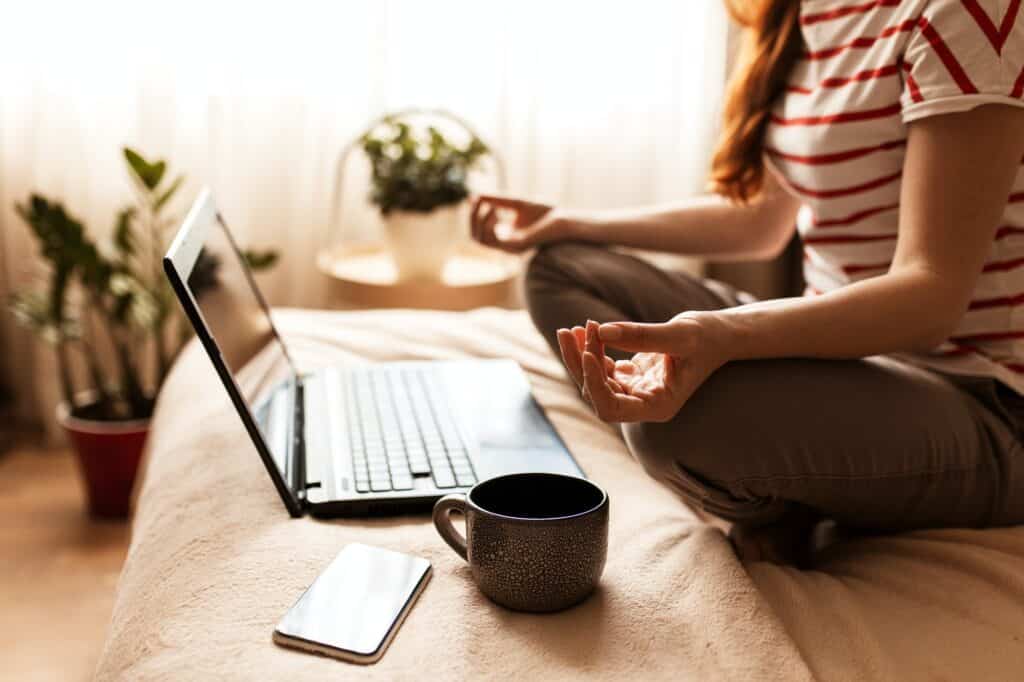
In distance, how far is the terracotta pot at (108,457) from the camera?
183 centimetres

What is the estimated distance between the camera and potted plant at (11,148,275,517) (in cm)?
182

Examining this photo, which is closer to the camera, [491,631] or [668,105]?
[491,631]

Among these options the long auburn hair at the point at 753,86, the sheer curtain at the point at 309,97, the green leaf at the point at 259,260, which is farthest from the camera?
the sheer curtain at the point at 309,97

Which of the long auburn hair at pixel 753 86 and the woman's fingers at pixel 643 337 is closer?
the woman's fingers at pixel 643 337

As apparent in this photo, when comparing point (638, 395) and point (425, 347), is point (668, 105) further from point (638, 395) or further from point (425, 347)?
point (638, 395)

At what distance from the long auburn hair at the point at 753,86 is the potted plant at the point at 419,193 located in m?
0.66

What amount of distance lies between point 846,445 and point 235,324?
646 mm

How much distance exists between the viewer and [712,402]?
0.88 m

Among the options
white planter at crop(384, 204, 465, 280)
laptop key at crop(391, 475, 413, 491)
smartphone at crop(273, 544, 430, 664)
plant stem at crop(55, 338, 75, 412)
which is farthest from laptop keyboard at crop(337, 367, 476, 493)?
plant stem at crop(55, 338, 75, 412)

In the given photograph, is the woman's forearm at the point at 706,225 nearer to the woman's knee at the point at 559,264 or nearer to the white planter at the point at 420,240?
the woman's knee at the point at 559,264

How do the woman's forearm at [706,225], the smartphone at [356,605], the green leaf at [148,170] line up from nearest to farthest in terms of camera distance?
the smartphone at [356,605] < the woman's forearm at [706,225] < the green leaf at [148,170]

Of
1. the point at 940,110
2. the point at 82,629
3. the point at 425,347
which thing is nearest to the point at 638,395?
the point at 940,110

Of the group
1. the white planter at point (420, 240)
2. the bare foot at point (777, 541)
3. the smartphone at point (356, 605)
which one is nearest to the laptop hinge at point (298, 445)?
the smartphone at point (356, 605)

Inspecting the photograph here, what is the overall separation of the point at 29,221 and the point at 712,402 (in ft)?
4.46
